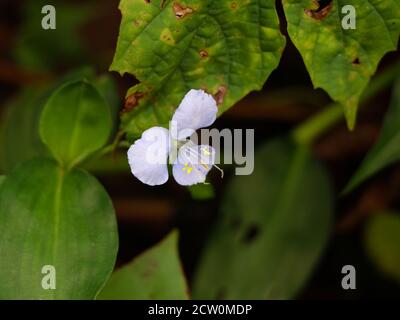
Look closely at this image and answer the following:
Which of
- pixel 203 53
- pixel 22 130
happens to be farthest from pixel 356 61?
pixel 22 130

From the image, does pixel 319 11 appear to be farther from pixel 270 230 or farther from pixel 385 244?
pixel 385 244

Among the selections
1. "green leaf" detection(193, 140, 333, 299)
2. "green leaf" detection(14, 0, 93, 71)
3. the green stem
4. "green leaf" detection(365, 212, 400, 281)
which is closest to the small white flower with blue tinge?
"green leaf" detection(193, 140, 333, 299)

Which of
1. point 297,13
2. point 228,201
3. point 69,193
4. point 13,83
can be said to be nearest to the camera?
point 297,13

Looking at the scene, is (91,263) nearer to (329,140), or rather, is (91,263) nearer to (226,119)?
(226,119)

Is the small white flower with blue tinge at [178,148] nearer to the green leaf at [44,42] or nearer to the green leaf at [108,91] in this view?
the green leaf at [108,91]

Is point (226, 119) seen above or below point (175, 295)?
above

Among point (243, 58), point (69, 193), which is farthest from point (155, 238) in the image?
point (243, 58)

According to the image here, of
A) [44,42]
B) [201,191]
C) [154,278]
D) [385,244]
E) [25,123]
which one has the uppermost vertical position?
[44,42]
